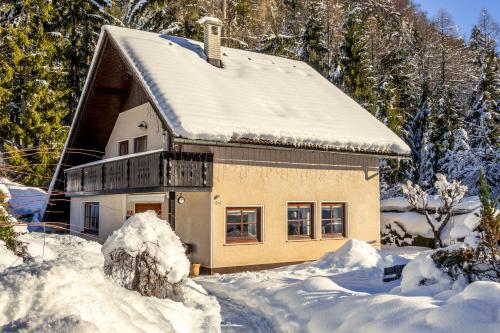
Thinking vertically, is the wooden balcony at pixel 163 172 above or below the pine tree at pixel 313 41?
below

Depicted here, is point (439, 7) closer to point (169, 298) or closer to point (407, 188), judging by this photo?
point (407, 188)

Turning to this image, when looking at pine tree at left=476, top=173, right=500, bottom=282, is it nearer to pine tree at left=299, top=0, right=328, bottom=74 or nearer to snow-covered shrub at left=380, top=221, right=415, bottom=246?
snow-covered shrub at left=380, top=221, right=415, bottom=246

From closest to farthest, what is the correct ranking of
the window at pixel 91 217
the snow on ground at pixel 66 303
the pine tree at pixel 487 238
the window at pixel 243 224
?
the snow on ground at pixel 66 303, the pine tree at pixel 487 238, the window at pixel 243 224, the window at pixel 91 217

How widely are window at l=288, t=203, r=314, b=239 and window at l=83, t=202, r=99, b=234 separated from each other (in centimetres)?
829

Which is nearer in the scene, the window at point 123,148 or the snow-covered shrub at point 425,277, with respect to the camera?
the snow-covered shrub at point 425,277

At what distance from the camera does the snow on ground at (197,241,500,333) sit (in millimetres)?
6023

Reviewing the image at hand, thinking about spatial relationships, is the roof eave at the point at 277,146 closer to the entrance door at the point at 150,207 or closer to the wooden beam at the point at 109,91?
the entrance door at the point at 150,207

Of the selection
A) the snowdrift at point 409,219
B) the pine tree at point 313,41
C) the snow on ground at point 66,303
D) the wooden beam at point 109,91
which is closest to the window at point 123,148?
the wooden beam at point 109,91

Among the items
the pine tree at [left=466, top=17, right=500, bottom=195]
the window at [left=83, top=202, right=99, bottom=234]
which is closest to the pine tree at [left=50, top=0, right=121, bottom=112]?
the window at [left=83, top=202, right=99, bottom=234]

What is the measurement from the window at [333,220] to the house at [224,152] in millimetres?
36

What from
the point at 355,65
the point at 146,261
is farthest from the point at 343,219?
the point at 355,65

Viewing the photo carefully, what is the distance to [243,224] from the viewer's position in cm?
1451

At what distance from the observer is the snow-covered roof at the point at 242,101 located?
13.7 m

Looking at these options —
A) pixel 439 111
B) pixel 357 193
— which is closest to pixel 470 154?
pixel 439 111
